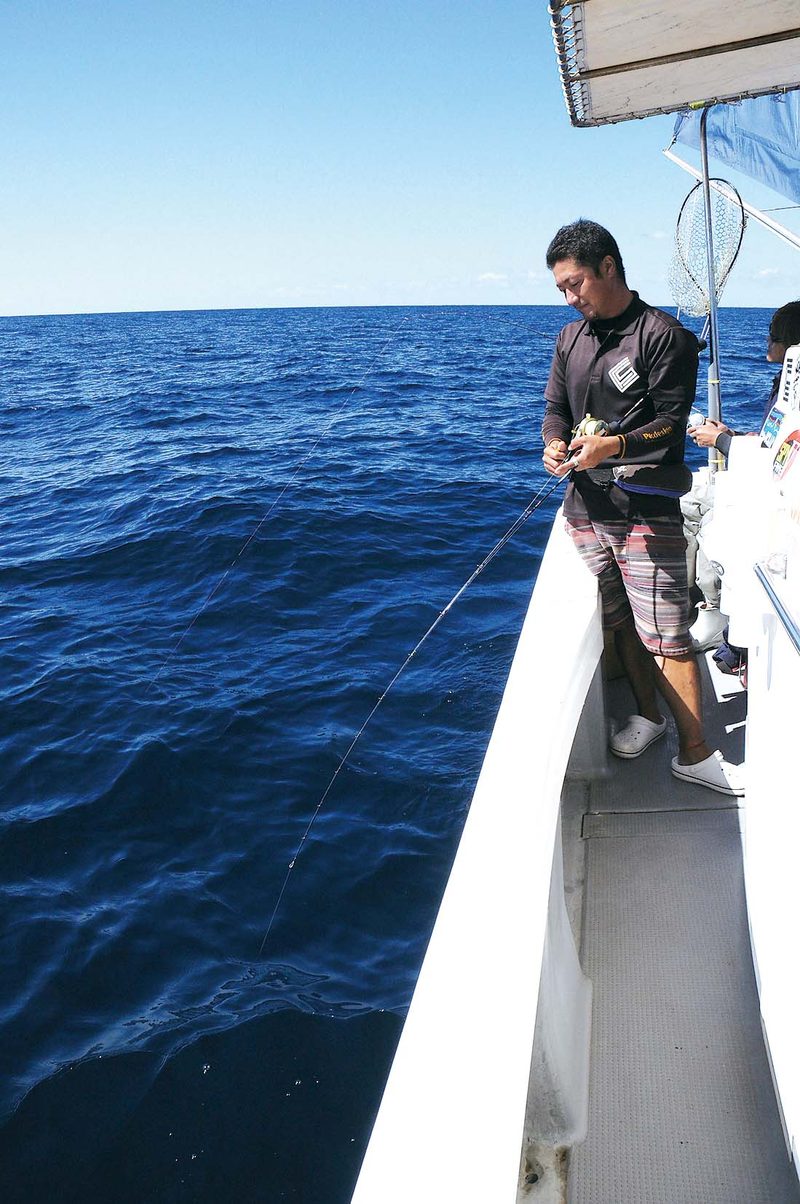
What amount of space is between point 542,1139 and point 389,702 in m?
3.11

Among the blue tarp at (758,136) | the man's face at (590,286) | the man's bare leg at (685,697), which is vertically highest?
the blue tarp at (758,136)

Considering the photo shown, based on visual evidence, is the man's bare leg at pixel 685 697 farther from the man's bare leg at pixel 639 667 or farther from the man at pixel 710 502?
the man at pixel 710 502

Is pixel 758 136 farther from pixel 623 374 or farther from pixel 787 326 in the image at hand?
pixel 623 374

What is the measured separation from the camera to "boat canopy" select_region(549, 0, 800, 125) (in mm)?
2195

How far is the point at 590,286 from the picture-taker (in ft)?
7.45

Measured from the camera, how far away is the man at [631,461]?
229cm

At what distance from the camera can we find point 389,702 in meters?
4.70

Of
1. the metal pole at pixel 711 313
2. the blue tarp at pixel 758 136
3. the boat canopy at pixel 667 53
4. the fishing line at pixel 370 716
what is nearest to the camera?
the boat canopy at pixel 667 53

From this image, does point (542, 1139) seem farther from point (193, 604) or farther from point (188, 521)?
point (188, 521)

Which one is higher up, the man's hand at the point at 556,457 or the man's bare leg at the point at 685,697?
the man's hand at the point at 556,457

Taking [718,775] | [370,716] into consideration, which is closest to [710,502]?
[718,775]

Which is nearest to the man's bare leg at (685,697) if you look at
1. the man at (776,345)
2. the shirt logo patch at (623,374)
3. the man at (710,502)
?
the man at (710,502)

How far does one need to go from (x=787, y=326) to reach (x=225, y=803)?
306 centimetres

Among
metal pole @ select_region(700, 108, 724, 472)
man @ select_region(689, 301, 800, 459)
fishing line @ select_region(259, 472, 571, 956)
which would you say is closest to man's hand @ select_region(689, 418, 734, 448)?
man @ select_region(689, 301, 800, 459)
